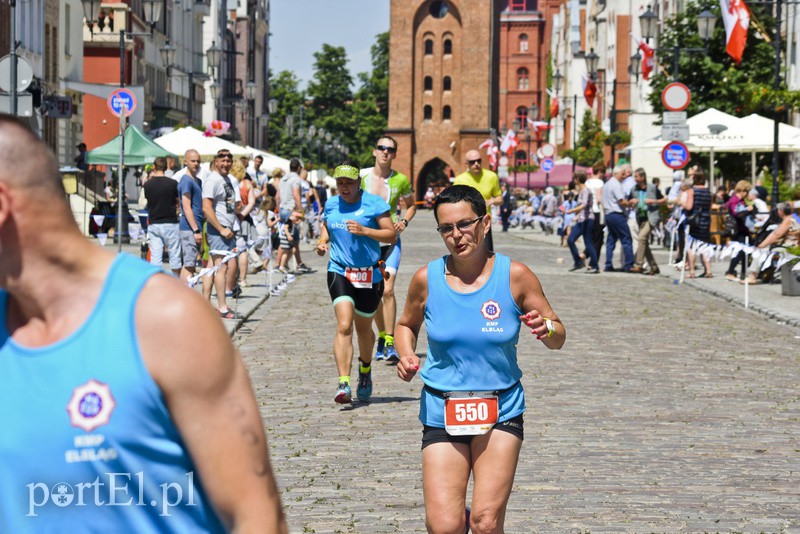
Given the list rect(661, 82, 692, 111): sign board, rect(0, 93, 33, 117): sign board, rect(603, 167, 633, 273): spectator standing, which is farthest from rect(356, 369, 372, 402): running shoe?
rect(661, 82, 692, 111): sign board

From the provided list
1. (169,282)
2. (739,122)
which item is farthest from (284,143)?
(169,282)

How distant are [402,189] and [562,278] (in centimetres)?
1325

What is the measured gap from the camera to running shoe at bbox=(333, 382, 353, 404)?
10938 mm

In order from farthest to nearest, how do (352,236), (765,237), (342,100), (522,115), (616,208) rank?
(522,115) → (342,100) → (616,208) → (765,237) → (352,236)

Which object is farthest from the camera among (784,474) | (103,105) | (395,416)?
(103,105)

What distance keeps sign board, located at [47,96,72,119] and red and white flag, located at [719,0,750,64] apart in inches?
607

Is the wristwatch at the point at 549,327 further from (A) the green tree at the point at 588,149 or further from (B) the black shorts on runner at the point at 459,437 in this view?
(A) the green tree at the point at 588,149

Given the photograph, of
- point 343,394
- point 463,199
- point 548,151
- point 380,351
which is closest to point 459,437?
point 463,199

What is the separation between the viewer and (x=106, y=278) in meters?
2.44

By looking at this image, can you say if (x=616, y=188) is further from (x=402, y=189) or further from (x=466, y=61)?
(x=466, y=61)

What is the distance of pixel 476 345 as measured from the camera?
5.71 metres

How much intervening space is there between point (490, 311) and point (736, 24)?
91.8ft

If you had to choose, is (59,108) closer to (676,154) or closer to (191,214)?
(676,154)

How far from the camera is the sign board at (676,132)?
98.7 feet
